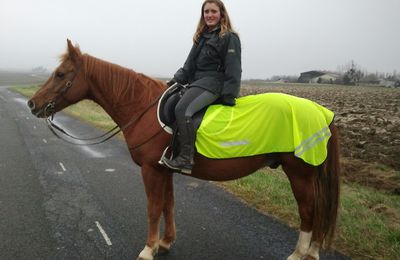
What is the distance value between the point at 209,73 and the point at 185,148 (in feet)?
3.11

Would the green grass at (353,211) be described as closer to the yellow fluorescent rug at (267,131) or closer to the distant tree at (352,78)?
the yellow fluorescent rug at (267,131)

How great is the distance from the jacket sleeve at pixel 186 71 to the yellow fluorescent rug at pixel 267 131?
26.6 inches

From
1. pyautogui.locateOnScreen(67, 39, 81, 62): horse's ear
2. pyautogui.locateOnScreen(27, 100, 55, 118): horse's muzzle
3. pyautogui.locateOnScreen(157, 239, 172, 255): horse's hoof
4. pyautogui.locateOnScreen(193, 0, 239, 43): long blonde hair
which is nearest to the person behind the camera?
pyautogui.locateOnScreen(193, 0, 239, 43): long blonde hair

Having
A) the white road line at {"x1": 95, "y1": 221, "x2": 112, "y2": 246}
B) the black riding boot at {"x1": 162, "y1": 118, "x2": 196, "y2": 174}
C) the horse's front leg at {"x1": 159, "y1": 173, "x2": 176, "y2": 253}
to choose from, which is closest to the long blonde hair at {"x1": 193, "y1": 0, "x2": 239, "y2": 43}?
the black riding boot at {"x1": 162, "y1": 118, "x2": 196, "y2": 174}

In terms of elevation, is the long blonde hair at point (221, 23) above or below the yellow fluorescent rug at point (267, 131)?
above

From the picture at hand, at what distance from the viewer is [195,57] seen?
4.32m

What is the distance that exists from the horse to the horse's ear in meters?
0.01

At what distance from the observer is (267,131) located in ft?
13.1

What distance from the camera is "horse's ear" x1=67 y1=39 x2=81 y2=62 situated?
418cm

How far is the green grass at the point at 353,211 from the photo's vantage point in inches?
181

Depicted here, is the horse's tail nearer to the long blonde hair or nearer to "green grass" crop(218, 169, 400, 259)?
"green grass" crop(218, 169, 400, 259)

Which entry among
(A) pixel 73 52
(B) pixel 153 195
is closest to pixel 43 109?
(A) pixel 73 52

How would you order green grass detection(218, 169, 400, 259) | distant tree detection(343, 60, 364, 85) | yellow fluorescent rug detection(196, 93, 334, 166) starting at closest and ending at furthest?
yellow fluorescent rug detection(196, 93, 334, 166) → green grass detection(218, 169, 400, 259) → distant tree detection(343, 60, 364, 85)

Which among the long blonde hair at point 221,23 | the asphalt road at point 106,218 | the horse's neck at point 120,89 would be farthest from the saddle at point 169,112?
the asphalt road at point 106,218
